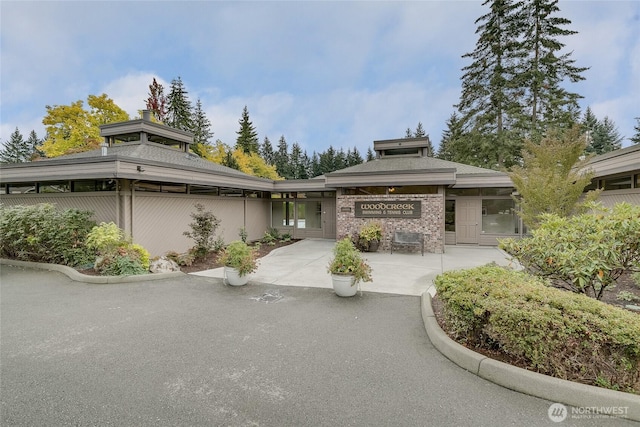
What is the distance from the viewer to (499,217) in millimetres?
13688

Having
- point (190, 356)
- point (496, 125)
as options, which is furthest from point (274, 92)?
point (190, 356)

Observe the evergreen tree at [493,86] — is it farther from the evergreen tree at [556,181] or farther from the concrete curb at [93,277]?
the concrete curb at [93,277]

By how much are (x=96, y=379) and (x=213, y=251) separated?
7232mm

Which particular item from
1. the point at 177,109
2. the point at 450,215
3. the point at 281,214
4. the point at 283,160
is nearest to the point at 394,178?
the point at 450,215

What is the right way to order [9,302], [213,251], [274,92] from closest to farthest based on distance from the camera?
1. [9,302]
2. [213,251]
3. [274,92]

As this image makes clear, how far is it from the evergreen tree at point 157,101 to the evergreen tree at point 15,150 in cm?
2958

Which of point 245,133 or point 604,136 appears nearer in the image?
point 604,136

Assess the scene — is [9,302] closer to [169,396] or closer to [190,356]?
[190,356]

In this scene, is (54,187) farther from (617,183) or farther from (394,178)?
(617,183)

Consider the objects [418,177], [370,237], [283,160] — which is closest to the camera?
[370,237]

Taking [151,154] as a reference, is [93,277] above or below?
below

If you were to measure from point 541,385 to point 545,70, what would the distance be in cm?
2709

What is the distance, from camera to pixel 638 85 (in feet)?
60.4

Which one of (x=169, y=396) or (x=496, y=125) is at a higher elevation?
(x=496, y=125)
